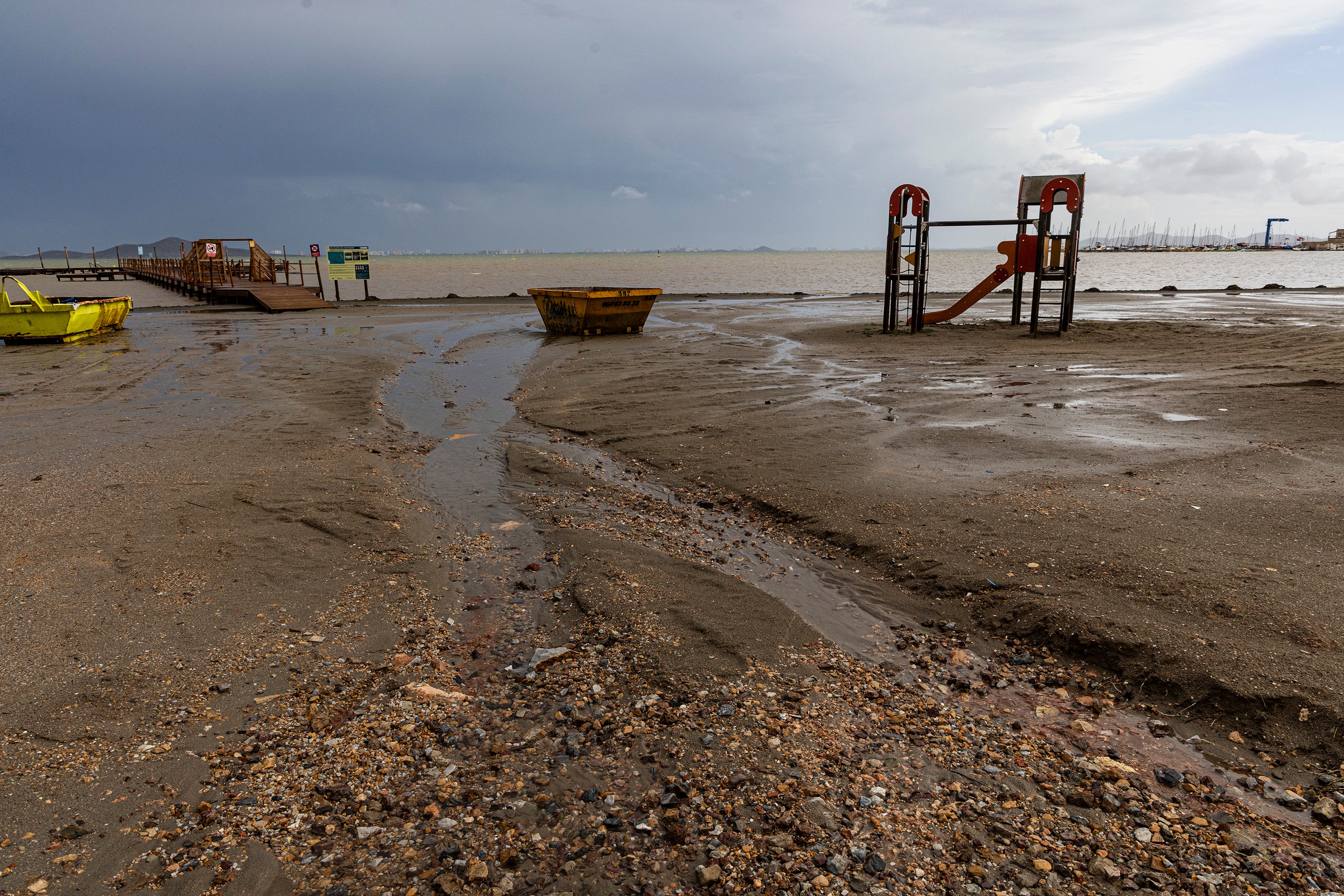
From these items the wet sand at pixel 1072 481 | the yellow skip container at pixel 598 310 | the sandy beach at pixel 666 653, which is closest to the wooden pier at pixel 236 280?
the yellow skip container at pixel 598 310

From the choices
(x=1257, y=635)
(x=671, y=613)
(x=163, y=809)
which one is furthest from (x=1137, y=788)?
(x=163, y=809)

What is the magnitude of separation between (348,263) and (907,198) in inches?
981

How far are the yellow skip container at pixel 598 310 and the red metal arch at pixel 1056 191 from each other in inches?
368

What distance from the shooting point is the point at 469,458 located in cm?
852

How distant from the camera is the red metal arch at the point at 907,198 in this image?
1819 centimetres

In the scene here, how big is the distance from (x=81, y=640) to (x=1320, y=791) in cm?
600

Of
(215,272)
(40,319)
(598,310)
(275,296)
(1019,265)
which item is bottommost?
(40,319)

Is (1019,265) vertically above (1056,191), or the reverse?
(1056,191)

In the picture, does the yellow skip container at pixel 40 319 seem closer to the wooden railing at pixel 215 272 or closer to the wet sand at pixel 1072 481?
the wet sand at pixel 1072 481

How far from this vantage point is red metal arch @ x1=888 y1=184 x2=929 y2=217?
18188 millimetres

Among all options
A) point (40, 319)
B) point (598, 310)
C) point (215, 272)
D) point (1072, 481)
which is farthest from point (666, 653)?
point (215, 272)

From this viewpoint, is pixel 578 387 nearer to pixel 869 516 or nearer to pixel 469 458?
pixel 469 458

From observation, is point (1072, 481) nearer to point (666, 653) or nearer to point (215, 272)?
point (666, 653)

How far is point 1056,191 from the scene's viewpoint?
17422mm
